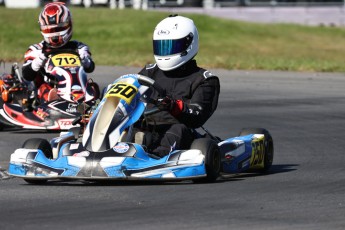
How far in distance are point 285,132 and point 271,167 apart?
287 cm

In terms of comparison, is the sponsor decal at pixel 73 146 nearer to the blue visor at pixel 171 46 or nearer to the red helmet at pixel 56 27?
the blue visor at pixel 171 46

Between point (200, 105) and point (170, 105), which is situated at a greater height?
point (170, 105)

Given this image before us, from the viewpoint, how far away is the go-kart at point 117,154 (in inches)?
294

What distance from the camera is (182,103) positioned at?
802 centimetres

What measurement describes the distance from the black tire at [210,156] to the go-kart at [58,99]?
4740 millimetres

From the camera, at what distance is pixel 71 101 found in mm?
12594

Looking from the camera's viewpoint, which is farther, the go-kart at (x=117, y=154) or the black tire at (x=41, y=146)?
the black tire at (x=41, y=146)

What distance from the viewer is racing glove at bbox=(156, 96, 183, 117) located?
25.7ft

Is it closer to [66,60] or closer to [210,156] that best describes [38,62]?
[66,60]

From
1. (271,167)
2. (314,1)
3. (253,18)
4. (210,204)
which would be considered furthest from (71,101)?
(314,1)

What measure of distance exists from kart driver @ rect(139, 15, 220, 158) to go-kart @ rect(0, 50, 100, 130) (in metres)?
3.91

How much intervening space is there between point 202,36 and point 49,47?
2085 cm

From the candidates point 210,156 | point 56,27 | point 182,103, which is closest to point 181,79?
point 182,103

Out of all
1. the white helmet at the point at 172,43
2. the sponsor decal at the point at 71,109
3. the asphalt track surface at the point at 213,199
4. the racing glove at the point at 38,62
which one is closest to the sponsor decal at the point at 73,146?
the asphalt track surface at the point at 213,199
